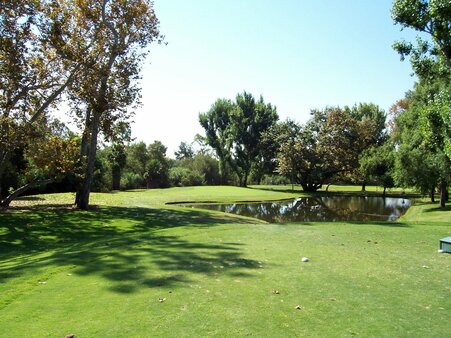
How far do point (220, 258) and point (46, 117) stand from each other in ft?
67.4

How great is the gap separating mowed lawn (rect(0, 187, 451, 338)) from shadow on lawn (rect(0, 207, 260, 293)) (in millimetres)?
41

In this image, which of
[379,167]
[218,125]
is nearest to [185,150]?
Answer: [218,125]

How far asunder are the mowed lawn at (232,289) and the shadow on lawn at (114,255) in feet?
0.13

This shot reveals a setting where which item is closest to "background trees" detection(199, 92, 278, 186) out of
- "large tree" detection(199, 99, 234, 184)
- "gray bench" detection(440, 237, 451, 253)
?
"large tree" detection(199, 99, 234, 184)

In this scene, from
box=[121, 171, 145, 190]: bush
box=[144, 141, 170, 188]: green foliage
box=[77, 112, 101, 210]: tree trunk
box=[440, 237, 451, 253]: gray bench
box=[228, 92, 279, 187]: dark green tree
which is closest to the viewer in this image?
box=[440, 237, 451, 253]: gray bench

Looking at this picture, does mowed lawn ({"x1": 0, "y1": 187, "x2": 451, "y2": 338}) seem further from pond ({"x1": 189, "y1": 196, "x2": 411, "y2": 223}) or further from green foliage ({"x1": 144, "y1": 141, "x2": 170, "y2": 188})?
green foliage ({"x1": 144, "y1": 141, "x2": 170, "y2": 188})

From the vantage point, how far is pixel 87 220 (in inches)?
739

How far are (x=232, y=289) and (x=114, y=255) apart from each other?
407 centimetres

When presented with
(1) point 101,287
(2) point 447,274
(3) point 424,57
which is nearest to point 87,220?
(1) point 101,287

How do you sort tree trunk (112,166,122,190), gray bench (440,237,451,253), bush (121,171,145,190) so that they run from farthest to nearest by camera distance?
bush (121,171,145,190) → tree trunk (112,166,122,190) → gray bench (440,237,451,253)

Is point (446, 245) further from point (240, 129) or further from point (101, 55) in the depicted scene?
point (240, 129)

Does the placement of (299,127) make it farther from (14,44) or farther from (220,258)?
(220,258)

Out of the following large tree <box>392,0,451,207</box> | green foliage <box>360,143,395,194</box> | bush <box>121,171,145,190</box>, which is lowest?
bush <box>121,171,145,190</box>

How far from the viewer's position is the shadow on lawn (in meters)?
7.26
